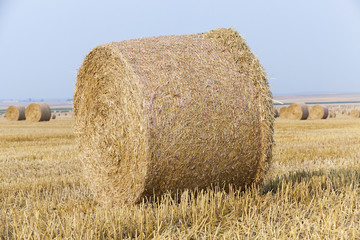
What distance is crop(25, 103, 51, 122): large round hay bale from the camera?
25.1 m

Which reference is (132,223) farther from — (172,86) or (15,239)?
(172,86)

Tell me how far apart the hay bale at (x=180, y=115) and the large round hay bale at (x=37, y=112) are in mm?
21200

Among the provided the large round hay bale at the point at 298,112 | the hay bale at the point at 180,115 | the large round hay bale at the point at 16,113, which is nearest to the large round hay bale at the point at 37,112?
the large round hay bale at the point at 16,113

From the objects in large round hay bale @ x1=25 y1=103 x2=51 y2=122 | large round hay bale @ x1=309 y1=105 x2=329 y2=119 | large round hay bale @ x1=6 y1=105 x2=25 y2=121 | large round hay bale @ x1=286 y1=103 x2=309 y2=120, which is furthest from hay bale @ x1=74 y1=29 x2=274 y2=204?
large round hay bale @ x1=309 y1=105 x2=329 y2=119

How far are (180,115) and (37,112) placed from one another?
22.8m

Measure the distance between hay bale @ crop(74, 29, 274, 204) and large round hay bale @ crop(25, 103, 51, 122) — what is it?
2120 cm

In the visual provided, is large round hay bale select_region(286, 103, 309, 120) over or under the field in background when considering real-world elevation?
over

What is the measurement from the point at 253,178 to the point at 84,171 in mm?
2487

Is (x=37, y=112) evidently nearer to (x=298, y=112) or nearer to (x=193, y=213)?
(x=298, y=112)

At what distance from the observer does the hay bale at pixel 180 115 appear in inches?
168

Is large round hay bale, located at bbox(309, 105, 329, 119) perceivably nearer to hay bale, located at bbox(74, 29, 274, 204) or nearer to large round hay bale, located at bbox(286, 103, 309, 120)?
large round hay bale, located at bbox(286, 103, 309, 120)

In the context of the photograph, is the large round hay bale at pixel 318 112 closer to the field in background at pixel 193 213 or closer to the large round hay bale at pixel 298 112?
the large round hay bale at pixel 298 112

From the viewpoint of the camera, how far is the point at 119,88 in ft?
16.2

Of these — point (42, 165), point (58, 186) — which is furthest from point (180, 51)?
point (42, 165)
